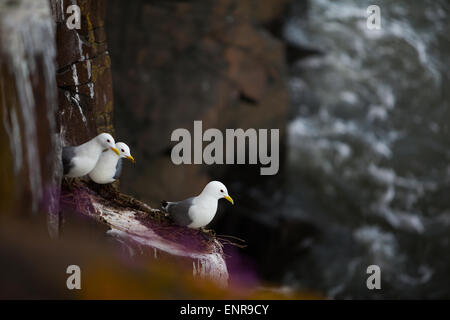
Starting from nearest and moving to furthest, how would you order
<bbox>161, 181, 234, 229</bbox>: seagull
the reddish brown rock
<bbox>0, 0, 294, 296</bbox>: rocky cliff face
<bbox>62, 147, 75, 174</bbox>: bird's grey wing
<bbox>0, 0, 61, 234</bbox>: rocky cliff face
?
<bbox>0, 0, 61, 234</bbox>: rocky cliff face, <bbox>62, 147, 75, 174</bbox>: bird's grey wing, <bbox>161, 181, 234, 229</bbox>: seagull, the reddish brown rock, <bbox>0, 0, 294, 296</bbox>: rocky cliff face

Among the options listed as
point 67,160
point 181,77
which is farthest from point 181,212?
point 181,77

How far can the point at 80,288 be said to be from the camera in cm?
191

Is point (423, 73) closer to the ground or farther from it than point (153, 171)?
farther from it

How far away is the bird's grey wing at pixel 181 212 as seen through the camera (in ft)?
7.62

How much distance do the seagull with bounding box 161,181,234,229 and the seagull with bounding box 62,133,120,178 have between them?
372 mm

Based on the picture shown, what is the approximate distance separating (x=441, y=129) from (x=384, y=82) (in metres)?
1.16

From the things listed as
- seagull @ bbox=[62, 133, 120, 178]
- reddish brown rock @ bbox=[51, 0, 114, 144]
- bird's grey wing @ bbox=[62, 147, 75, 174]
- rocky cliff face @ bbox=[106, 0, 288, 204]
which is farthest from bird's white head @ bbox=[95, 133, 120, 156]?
rocky cliff face @ bbox=[106, 0, 288, 204]

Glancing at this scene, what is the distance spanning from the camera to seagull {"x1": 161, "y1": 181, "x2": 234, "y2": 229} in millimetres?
A: 2303

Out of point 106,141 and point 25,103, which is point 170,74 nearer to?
point 106,141

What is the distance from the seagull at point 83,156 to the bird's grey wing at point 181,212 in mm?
351

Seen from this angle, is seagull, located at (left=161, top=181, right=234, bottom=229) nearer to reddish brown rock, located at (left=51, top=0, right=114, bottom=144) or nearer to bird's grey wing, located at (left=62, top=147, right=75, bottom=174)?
bird's grey wing, located at (left=62, top=147, right=75, bottom=174)
